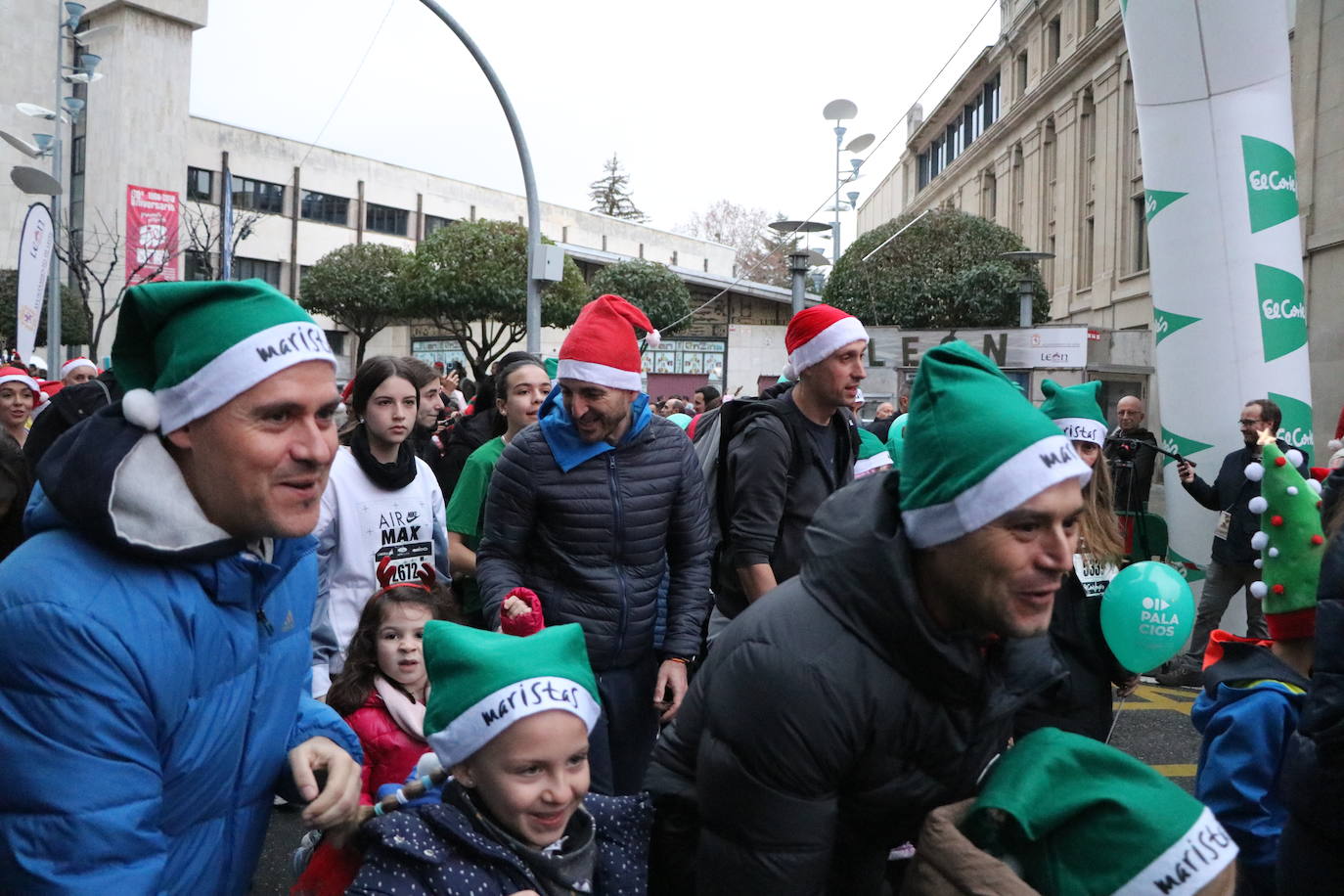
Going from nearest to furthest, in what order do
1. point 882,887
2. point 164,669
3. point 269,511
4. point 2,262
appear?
point 164,669 < point 269,511 < point 882,887 < point 2,262

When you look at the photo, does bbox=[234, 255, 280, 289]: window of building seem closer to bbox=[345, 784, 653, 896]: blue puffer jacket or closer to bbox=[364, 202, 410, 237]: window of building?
bbox=[364, 202, 410, 237]: window of building

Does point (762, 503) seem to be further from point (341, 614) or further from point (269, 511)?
point (269, 511)

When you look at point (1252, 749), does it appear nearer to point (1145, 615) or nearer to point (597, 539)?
point (1145, 615)

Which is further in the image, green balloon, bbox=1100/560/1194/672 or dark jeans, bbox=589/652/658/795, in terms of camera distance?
dark jeans, bbox=589/652/658/795

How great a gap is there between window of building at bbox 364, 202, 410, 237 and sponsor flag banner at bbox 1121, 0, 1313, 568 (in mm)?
47910

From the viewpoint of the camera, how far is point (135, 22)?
45688 mm

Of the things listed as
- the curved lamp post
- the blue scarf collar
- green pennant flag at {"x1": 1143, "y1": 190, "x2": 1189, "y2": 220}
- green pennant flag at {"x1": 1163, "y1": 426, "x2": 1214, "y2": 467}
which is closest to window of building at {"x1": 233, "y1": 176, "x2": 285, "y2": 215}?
the curved lamp post

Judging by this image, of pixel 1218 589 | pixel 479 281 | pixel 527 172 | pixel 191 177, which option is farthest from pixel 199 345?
pixel 191 177

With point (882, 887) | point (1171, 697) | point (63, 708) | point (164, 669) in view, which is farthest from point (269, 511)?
point (1171, 697)

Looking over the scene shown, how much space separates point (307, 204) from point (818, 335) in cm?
4959

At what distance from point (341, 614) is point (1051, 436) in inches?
124

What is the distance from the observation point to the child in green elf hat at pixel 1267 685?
261 centimetres

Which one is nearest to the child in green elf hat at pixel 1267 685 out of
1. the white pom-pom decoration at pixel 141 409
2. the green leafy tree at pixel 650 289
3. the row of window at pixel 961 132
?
the white pom-pom decoration at pixel 141 409

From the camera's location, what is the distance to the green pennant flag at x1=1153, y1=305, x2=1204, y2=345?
8047 mm
